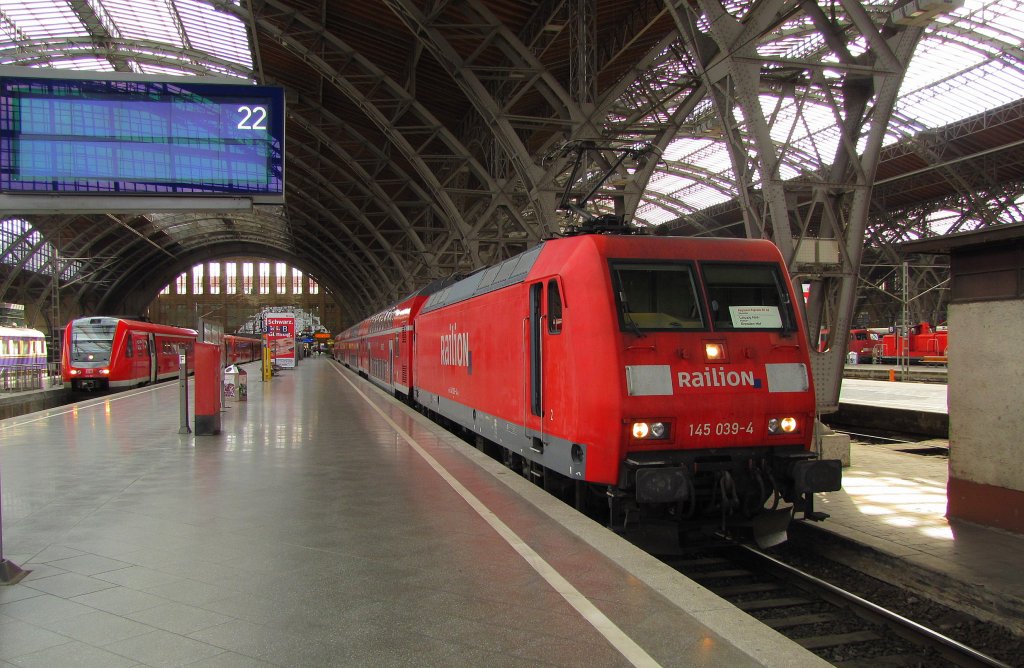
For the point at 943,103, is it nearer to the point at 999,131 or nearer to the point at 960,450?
the point at 999,131

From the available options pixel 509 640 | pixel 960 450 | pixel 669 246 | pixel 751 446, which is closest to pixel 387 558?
pixel 509 640

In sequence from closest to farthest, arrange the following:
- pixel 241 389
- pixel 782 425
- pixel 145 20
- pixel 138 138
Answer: pixel 138 138, pixel 782 425, pixel 241 389, pixel 145 20

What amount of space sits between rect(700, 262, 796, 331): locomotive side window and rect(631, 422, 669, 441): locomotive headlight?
3.81 ft

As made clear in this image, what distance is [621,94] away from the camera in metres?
20.4

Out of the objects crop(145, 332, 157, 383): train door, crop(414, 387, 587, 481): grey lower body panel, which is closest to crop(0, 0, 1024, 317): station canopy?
crop(414, 387, 587, 481): grey lower body panel

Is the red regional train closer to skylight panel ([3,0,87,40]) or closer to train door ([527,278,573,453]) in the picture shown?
train door ([527,278,573,453])

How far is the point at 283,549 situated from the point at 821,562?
16.5 feet

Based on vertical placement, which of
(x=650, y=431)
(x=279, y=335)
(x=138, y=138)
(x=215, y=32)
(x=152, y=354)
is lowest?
(x=650, y=431)

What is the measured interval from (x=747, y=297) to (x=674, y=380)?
4.30ft

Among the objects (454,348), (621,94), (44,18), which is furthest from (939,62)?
(44,18)

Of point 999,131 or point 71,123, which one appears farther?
point 999,131

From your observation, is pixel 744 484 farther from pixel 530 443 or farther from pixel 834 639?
pixel 530 443

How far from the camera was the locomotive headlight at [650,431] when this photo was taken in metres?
6.42

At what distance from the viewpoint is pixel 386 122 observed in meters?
25.6
